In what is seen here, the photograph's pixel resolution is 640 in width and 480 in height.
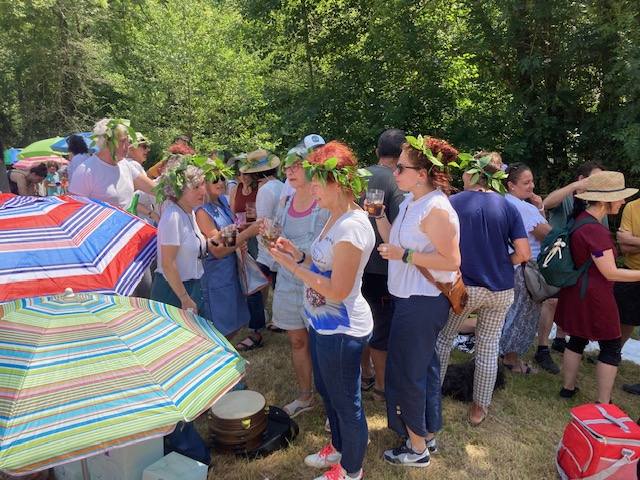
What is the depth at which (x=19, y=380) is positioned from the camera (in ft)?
5.52

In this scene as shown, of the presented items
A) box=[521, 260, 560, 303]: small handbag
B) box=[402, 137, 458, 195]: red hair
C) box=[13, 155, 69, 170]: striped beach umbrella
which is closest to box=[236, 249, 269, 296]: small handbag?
box=[402, 137, 458, 195]: red hair

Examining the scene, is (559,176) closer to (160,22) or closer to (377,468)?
(377,468)

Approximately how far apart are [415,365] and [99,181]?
280cm

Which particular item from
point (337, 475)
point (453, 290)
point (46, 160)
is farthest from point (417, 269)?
point (46, 160)

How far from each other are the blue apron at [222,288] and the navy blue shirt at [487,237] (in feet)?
5.32

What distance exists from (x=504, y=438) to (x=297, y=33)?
6629 millimetres

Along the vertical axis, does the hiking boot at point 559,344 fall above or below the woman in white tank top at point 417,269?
below

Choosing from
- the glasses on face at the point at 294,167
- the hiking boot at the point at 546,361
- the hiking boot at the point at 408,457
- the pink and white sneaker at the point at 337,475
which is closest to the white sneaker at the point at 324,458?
the pink and white sneaker at the point at 337,475

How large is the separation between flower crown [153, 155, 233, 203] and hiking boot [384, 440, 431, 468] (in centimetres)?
204

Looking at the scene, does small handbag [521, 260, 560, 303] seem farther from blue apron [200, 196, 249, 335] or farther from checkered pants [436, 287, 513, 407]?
blue apron [200, 196, 249, 335]

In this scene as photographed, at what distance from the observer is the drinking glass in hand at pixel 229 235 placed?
335 cm

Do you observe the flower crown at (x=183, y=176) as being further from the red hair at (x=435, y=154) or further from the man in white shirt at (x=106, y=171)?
the red hair at (x=435, y=154)

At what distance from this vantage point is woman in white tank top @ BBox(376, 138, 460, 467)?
258 centimetres

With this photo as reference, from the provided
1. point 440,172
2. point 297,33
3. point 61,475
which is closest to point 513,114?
point 297,33
